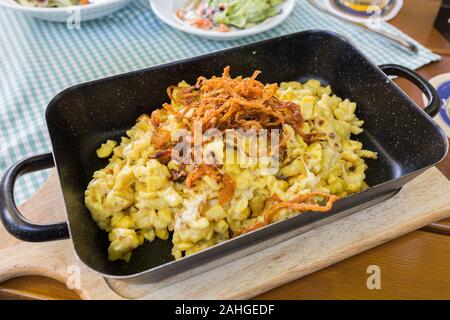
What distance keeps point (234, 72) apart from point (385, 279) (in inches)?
35.3

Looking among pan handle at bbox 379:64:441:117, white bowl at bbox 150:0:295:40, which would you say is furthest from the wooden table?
white bowl at bbox 150:0:295:40

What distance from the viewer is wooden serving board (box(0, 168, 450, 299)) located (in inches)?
42.7

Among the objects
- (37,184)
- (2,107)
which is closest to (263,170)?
(37,184)

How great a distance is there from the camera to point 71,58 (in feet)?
6.30

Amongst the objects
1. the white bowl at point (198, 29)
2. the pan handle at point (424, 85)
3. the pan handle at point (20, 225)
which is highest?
the pan handle at point (424, 85)

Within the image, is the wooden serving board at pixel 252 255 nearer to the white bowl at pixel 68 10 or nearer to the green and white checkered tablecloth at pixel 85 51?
the green and white checkered tablecloth at pixel 85 51

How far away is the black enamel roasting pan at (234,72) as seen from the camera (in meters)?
1.04

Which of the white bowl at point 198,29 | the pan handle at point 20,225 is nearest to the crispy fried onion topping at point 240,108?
the pan handle at point 20,225

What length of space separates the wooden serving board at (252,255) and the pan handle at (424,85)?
0.82 ft

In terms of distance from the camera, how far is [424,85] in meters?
1.39

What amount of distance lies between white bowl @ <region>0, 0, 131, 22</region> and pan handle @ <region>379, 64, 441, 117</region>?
1.27 metres

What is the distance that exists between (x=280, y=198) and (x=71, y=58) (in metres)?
→ 1.28

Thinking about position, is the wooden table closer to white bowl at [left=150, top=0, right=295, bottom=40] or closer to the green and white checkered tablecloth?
the green and white checkered tablecloth

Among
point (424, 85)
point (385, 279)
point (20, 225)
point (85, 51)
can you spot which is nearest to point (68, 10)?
point (85, 51)
